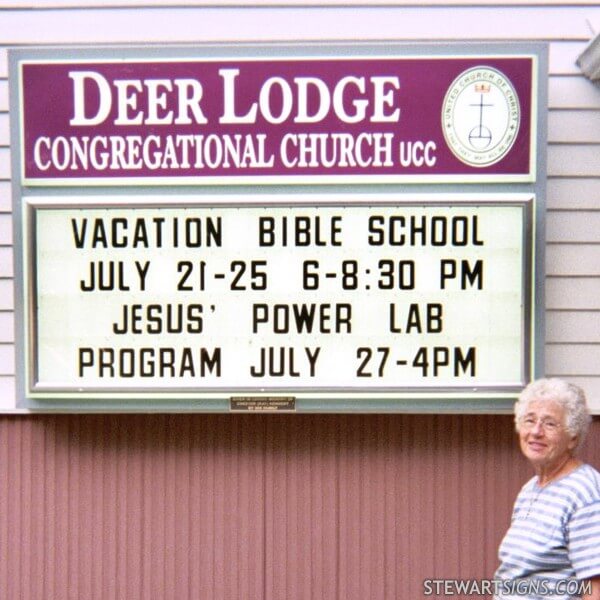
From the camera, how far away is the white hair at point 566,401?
3623 millimetres

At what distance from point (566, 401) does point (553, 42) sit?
2.21 m

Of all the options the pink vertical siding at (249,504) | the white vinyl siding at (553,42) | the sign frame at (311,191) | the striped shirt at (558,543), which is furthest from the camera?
the pink vertical siding at (249,504)

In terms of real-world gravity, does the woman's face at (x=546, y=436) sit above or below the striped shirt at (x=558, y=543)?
above

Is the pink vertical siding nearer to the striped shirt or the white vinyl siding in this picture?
the white vinyl siding

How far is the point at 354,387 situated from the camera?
4547 millimetres

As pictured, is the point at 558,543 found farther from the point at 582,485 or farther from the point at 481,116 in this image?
the point at 481,116

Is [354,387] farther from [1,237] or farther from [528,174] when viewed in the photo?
[1,237]

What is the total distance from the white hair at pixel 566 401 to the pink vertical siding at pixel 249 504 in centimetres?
110

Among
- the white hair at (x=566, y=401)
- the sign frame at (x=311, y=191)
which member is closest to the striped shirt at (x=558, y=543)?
the white hair at (x=566, y=401)

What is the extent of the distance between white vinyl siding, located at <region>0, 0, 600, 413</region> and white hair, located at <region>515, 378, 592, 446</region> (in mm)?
1035

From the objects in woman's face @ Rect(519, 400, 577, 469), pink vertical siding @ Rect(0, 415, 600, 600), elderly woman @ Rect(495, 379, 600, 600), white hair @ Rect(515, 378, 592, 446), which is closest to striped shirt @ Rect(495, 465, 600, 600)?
elderly woman @ Rect(495, 379, 600, 600)

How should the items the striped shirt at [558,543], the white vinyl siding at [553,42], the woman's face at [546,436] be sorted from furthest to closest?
the white vinyl siding at [553,42], the woman's face at [546,436], the striped shirt at [558,543]

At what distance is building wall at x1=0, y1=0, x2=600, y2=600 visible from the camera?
15.4 feet

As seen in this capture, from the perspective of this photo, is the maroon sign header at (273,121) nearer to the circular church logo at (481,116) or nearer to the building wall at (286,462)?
the circular church logo at (481,116)
